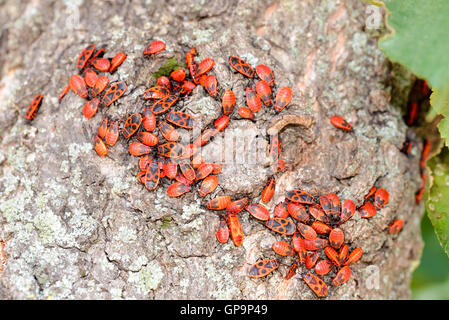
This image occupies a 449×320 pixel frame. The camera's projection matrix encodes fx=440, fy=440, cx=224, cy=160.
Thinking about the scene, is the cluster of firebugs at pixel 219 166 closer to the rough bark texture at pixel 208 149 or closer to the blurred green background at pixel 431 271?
the rough bark texture at pixel 208 149

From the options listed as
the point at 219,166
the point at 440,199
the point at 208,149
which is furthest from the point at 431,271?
the point at 208,149

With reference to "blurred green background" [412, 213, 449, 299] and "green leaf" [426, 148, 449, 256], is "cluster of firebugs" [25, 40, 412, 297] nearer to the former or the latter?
"green leaf" [426, 148, 449, 256]

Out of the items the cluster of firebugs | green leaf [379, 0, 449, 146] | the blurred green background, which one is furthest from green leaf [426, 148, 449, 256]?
the blurred green background

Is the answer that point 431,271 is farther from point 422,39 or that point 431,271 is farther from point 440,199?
point 422,39

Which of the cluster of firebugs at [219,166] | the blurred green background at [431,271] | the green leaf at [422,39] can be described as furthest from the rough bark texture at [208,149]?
the blurred green background at [431,271]
